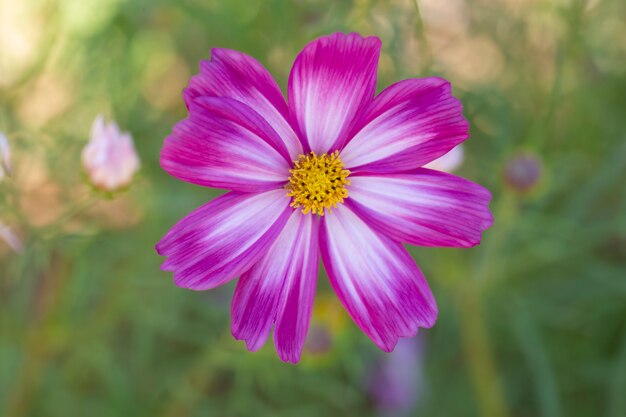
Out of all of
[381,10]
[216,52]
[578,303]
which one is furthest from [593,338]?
[216,52]

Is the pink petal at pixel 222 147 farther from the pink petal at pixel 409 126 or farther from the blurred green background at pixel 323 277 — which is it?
the blurred green background at pixel 323 277

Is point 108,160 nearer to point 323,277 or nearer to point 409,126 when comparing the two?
point 409,126

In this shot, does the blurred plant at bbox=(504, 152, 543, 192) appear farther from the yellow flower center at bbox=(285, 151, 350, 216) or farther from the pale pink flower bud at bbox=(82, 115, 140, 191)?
the pale pink flower bud at bbox=(82, 115, 140, 191)

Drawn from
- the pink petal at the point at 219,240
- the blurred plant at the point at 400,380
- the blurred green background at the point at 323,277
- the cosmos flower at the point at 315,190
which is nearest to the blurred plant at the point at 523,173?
the blurred green background at the point at 323,277

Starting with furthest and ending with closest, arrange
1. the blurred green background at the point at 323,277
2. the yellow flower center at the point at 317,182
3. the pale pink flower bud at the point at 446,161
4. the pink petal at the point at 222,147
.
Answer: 1. the blurred green background at the point at 323,277
2. the pale pink flower bud at the point at 446,161
3. the yellow flower center at the point at 317,182
4. the pink petal at the point at 222,147

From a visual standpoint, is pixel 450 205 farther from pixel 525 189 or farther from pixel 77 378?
pixel 77 378

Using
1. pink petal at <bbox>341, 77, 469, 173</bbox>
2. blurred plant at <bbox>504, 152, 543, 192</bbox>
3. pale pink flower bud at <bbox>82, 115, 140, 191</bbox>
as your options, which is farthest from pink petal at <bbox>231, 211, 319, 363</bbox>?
blurred plant at <bbox>504, 152, 543, 192</bbox>

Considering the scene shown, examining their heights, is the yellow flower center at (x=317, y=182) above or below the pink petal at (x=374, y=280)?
above

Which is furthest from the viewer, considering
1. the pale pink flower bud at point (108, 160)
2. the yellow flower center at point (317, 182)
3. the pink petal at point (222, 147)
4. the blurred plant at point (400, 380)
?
the blurred plant at point (400, 380)
